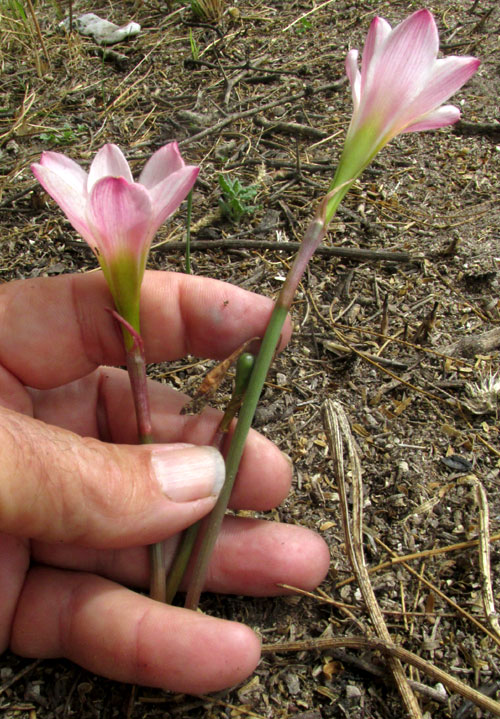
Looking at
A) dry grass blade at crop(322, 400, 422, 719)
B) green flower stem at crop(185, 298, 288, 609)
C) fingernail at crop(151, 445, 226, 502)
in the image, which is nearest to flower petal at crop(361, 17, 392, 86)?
green flower stem at crop(185, 298, 288, 609)

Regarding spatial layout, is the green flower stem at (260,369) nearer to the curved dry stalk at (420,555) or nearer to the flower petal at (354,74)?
the flower petal at (354,74)

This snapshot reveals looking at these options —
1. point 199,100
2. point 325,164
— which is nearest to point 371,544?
point 325,164

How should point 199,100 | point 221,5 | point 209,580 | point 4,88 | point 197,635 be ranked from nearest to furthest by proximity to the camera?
point 197,635, point 209,580, point 199,100, point 4,88, point 221,5

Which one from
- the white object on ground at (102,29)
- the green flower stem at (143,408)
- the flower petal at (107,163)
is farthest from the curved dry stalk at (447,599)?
the white object on ground at (102,29)

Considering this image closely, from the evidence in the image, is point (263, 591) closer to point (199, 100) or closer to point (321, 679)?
point (321, 679)

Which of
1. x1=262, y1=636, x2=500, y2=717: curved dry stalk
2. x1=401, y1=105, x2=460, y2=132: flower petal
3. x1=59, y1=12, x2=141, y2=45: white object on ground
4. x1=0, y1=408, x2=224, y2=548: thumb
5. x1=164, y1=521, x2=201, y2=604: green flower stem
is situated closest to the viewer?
x1=0, y1=408, x2=224, y2=548: thumb

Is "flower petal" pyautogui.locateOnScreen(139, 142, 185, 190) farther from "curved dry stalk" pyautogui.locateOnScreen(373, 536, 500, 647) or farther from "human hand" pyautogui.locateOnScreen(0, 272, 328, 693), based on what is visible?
"curved dry stalk" pyautogui.locateOnScreen(373, 536, 500, 647)
